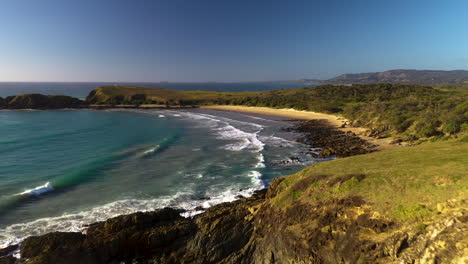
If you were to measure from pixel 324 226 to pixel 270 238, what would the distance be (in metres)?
2.15

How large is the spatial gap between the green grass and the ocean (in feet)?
27.5

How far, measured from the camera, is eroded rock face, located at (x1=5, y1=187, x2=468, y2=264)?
23.9 ft

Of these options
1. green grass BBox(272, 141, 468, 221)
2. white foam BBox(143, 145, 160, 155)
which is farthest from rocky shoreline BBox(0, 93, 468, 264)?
white foam BBox(143, 145, 160, 155)

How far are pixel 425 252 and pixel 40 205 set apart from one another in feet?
72.5

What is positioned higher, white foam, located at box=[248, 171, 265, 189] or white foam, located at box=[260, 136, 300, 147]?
white foam, located at box=[260, 136, 300, 147]

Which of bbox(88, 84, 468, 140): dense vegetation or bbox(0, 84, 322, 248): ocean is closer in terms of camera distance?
bbox(0, 84, 322, 248): ocean

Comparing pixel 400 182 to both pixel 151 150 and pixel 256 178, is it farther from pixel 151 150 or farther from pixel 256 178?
pixel 151 150

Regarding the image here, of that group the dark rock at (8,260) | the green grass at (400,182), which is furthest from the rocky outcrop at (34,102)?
the green grass at (400,182)

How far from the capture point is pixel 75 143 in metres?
36.4

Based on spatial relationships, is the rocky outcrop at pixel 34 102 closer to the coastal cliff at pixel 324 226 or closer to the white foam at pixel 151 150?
the white foam at pixel 151 150

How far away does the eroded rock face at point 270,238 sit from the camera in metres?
7.29

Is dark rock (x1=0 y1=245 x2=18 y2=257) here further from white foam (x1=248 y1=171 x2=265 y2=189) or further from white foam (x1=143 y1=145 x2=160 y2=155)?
white foam (x1=143 y1=145 x2=160 y2=155)

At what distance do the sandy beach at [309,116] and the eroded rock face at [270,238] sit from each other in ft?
85.9

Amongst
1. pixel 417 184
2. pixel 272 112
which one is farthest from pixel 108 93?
pixel 417 184
